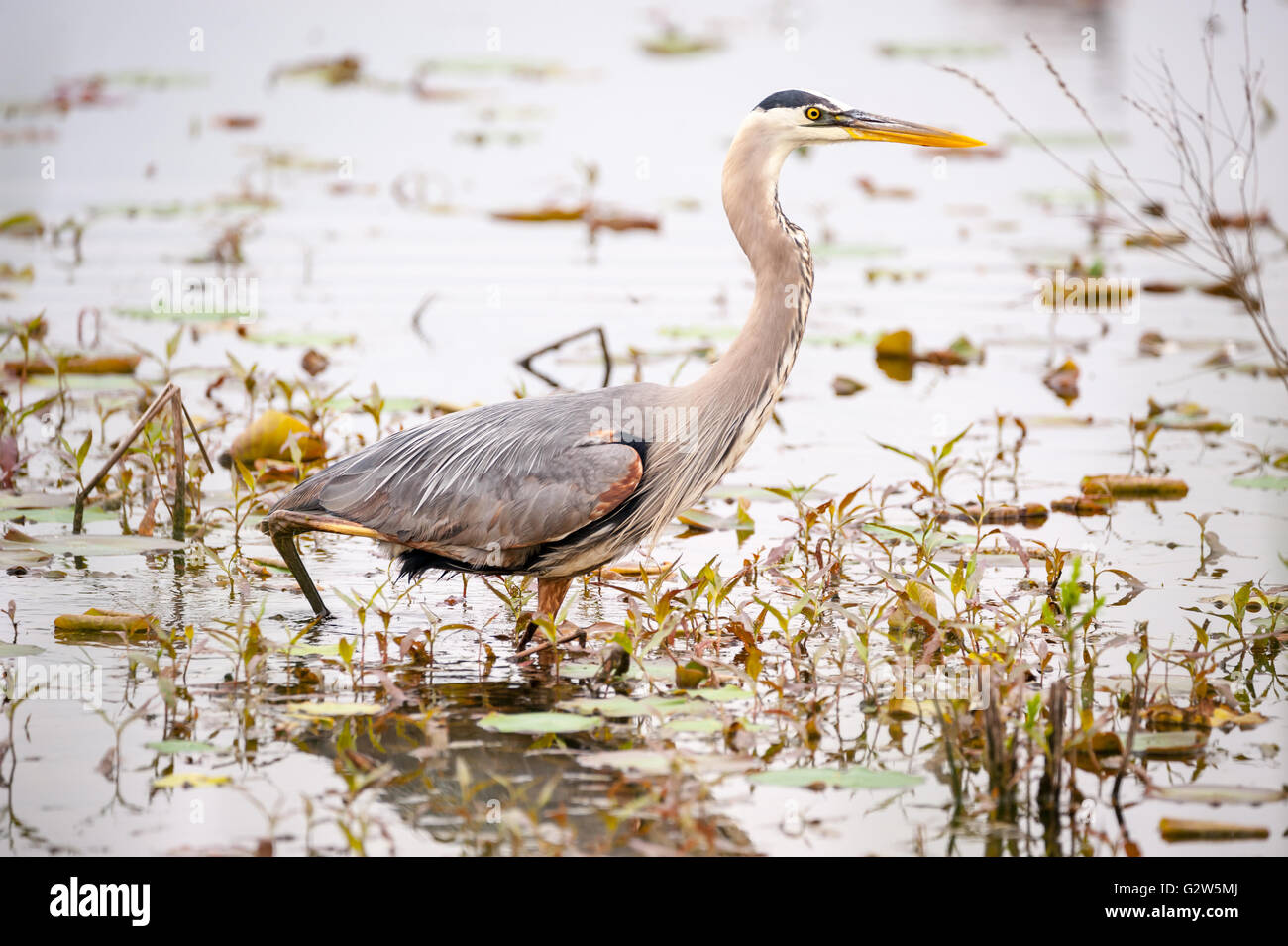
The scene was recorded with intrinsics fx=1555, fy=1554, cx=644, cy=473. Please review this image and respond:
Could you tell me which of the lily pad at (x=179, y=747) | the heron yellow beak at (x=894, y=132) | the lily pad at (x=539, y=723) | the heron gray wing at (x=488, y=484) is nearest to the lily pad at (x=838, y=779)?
the lily pad at (x=539, y=723)

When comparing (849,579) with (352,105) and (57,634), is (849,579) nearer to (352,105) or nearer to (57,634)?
(57,634)

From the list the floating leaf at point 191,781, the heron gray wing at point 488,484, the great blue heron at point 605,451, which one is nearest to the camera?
the floating leaf at point 191,781

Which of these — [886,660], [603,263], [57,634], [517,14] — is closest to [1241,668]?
[886,660]

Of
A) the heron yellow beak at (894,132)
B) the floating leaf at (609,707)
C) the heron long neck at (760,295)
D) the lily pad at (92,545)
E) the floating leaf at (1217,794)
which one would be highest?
the heron yellow beak at (894,132)

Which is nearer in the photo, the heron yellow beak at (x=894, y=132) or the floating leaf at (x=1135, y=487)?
the heron yellow beak at (x=894, y=132)

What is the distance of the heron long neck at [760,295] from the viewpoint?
5.70 meters

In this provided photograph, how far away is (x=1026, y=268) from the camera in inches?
538

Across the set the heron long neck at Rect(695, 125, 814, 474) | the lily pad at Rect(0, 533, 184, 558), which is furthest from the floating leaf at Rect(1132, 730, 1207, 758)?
the lily pad at Rect(0, 533, 184, 558)

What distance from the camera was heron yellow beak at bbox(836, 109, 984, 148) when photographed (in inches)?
228

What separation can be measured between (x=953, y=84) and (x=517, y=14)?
11.4 meters

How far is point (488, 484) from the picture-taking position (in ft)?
18.2

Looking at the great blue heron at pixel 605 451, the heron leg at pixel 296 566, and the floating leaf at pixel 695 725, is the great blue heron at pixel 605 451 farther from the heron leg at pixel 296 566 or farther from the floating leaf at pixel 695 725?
the floating leaf at pixel 695 725

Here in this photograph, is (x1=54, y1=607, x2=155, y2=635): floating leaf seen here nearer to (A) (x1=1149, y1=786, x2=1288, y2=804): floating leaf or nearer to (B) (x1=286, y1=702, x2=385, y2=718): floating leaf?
(B) (x1=286, y1=702, x2=385, y2=718): floating leaf

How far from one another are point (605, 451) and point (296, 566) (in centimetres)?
124
